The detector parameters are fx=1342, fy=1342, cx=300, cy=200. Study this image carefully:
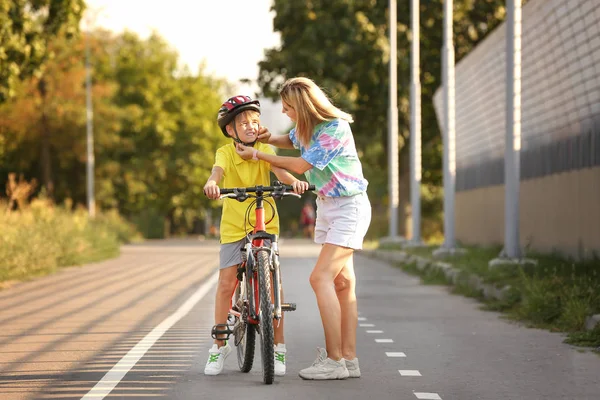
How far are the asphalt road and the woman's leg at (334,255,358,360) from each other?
24cm

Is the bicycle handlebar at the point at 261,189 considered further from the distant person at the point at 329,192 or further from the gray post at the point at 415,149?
the gray post at the point at 415,149

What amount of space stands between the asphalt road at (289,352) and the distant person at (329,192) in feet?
0.86

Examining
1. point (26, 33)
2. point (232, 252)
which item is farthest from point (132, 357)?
point (26, 33)

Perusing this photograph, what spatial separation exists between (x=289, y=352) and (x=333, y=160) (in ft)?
8.17

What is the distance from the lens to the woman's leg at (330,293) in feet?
30.5

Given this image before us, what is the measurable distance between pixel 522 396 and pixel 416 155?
23928 millimetres

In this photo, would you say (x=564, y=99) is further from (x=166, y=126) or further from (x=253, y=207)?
(x=166, y=126)

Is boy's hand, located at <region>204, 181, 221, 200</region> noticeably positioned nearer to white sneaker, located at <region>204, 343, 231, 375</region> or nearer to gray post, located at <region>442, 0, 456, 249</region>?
white sneaker, located at <region>204, 343, 231, 375</region>

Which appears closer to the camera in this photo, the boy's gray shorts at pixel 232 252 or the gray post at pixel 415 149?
the boy's gray shorts at pixel 232 252

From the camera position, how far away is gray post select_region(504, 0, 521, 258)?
1880cm

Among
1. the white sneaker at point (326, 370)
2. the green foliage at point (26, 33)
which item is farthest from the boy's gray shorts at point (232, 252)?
the green foliage at point (26, 33)

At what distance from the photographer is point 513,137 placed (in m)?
18.8

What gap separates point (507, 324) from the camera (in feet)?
46.2

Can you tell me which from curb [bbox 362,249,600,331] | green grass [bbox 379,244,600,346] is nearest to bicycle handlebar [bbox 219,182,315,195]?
green grass [bbox 379,244,600,346]
